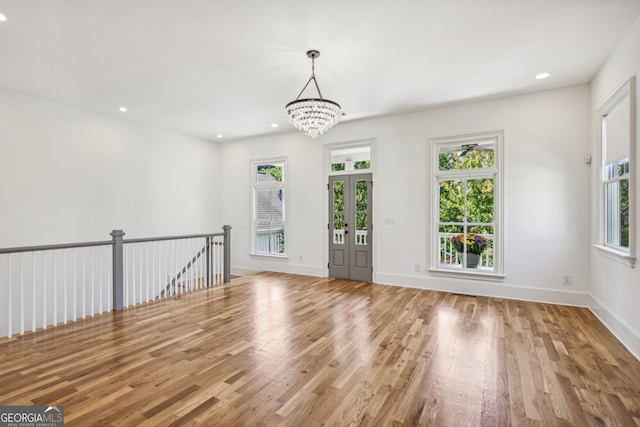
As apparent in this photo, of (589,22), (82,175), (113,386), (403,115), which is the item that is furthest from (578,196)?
(82,175)

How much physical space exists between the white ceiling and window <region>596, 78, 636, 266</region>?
67 centimetres

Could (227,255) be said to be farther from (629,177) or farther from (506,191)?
(629,177)

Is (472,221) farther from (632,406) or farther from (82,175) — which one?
(82,175)

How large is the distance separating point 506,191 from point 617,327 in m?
2.23

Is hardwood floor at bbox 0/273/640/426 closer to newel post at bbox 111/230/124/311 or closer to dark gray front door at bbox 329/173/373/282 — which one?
newel post at bbox 111/230/124/311

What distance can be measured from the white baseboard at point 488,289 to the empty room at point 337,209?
0.03 meters

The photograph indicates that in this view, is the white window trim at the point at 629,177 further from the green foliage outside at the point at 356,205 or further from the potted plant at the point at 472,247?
the green foliage outside at the point at 356,205

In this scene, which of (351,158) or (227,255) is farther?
(351,158)

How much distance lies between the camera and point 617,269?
3465 millimetres

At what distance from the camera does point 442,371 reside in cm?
264

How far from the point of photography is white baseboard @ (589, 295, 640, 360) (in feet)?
9.69

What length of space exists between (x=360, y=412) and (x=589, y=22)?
4022 millimetres

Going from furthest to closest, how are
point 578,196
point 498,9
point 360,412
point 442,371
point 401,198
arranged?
point 401,198, point 578,196, point 498,9, point 442,371, point 360,412

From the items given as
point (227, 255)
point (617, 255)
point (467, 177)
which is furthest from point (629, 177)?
point (227, 255)
